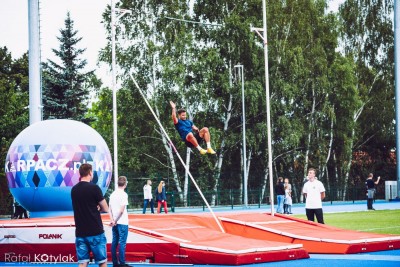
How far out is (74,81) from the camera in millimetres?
53438

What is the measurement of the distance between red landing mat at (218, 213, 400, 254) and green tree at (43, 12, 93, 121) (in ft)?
110

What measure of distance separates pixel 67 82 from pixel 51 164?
104 ft

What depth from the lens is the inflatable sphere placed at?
21.3m

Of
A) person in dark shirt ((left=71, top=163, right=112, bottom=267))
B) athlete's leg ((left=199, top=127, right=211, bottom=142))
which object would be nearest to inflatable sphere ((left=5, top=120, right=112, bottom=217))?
athlete's leg ((left=199, top=127, right=211, bottom=142))

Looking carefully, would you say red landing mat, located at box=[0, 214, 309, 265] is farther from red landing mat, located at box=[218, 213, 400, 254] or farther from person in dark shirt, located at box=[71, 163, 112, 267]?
person in dark shirt, located at box=[71, 163, 112, 267]

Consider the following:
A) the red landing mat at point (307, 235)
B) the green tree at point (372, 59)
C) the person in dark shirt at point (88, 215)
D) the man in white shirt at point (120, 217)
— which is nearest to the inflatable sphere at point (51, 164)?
the red landing mat at point (307, 235)

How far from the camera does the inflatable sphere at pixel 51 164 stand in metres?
21.3

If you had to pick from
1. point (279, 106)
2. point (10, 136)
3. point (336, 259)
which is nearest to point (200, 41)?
point (279, 106)

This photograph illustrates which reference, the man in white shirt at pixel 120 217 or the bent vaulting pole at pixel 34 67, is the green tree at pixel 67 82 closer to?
the bent vaulting pole at pixel 34 67

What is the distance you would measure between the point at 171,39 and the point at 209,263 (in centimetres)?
3546

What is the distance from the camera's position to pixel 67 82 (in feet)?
171

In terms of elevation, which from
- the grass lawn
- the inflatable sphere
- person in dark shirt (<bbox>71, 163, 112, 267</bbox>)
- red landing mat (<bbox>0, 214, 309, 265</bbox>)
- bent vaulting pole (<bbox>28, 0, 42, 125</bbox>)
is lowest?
the grass lawn

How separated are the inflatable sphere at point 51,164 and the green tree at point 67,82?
29772 mm

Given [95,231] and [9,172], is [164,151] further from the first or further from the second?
[95,231]
